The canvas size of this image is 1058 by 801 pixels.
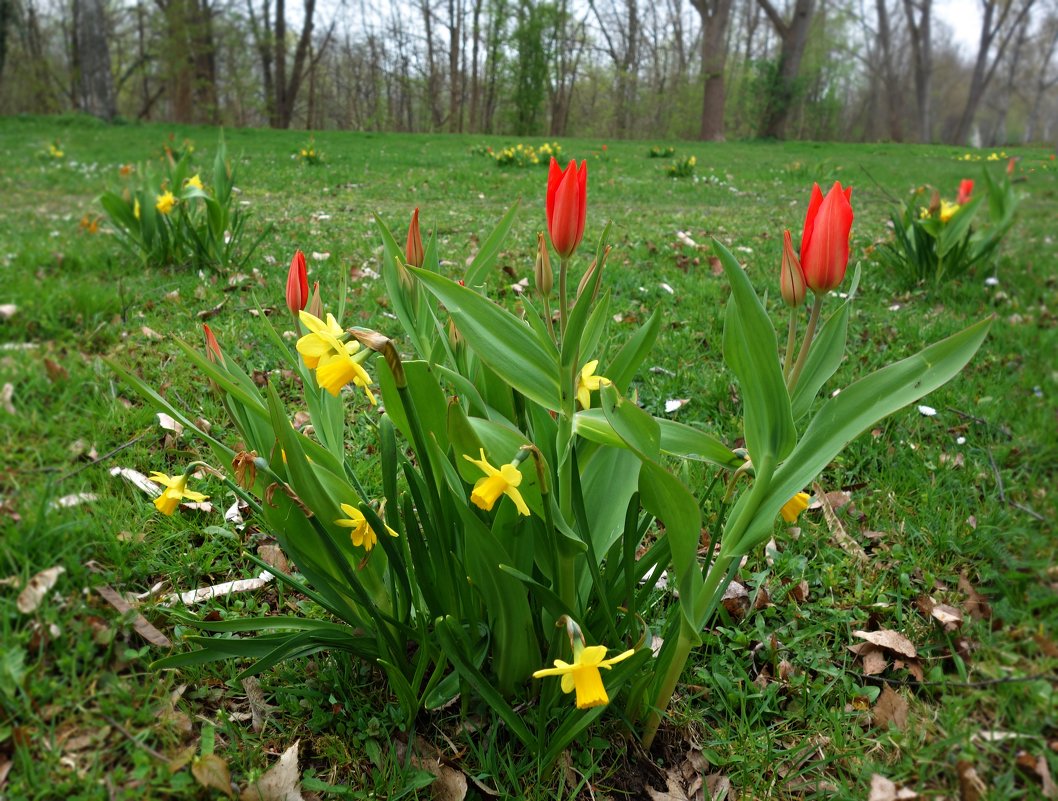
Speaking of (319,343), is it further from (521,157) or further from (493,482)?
(521,157)

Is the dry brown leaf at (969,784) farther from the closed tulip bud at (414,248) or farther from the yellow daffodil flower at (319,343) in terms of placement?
the closed tulip bud at (414,248)

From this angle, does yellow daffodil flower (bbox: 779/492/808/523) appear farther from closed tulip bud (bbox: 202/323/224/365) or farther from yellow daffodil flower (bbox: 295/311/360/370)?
closed tulip bud (bbox: 202/323/224/365)

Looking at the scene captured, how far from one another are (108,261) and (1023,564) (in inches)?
182

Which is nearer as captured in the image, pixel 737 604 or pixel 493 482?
pixel 493 482

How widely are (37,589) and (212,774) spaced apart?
0.70 m

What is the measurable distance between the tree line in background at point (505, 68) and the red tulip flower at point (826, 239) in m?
20.0

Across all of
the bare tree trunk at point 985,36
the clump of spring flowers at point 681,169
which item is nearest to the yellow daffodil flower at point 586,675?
the clump of spring flowers at point 681,169

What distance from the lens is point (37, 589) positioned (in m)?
1.55

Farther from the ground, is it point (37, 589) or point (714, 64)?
point (714, 64)

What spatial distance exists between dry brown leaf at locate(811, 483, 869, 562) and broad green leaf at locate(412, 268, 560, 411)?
1.31 m

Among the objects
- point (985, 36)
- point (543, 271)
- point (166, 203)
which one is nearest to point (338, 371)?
point (543, 271)

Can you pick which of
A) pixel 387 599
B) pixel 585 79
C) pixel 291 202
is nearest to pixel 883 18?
pixel 585 79

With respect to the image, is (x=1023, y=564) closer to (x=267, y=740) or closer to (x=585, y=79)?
(x=267, y=740)

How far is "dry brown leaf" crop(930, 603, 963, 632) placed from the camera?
1525mm
